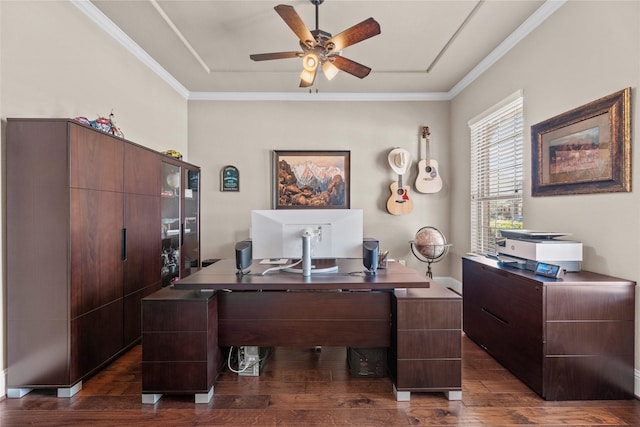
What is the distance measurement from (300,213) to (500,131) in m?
2.54

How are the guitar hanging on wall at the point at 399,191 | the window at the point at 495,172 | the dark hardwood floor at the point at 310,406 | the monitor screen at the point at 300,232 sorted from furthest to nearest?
1. the guitar hanging on wall at the point at 399,191
2. the window at the point at 495,172
3. the monitor screen at the point at 300,232
4. the dark hardwood floor at the point at 310,406

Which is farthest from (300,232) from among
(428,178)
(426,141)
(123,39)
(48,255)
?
(426,141)

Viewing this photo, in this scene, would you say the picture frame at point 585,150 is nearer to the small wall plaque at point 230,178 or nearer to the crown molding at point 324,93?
the crown molding at point 324,93

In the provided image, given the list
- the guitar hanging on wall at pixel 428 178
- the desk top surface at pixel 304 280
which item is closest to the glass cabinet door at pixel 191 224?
the desk top surface at pixel 304 280

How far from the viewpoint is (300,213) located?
2.17 meters

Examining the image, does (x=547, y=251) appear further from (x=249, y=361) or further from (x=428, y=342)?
(x=249, y=361)

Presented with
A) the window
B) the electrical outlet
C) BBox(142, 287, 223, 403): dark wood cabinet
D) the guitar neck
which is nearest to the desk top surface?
BBox(142, 287, 223, 403): dark wood cabinet

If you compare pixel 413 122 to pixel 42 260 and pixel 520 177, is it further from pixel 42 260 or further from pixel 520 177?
pixel 42 260

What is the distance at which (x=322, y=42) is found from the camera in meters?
2.49

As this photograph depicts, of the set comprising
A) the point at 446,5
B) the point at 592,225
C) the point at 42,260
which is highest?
the point at 446,5

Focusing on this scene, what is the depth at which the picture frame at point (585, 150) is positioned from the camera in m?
2.01

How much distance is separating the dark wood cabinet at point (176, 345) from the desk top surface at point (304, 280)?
0.14 m

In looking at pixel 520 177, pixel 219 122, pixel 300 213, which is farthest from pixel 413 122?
pixel 300 213

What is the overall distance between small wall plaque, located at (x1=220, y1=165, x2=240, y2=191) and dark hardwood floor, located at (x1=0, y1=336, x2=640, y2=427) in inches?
108
